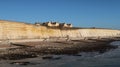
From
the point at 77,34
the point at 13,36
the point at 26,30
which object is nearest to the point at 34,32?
the point at 26,30

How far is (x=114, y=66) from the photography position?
84.5 feet

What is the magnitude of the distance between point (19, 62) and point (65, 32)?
57.8 metres

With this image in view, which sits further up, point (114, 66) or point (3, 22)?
point (3, 22)

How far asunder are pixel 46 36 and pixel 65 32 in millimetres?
16674

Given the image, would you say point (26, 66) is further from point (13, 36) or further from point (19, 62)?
point (13, 36)

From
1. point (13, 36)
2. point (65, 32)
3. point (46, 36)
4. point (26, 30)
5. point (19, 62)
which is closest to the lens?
point (19, 62)

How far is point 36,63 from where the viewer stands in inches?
1065

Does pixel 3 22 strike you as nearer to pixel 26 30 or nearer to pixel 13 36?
pixel 13 36

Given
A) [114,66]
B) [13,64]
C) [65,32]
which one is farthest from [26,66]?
[65,32]

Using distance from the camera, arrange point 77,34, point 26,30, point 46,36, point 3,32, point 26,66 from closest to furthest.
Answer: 1. point 26,66
2. point 3,32
3. point 26,30
4. point 46,36
5. point 77,34

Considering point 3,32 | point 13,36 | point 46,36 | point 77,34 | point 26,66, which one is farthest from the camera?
point 77,34

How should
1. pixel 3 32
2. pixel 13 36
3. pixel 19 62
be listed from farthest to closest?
pixel 13 36 < pixel 3 32 < pixel 19 62

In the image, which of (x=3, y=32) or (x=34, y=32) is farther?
(x=34, y=32)

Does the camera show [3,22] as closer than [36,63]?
No
